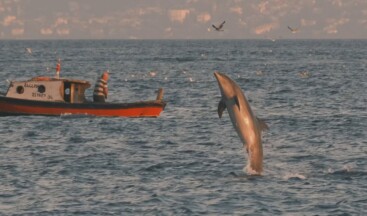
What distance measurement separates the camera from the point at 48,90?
49750mm

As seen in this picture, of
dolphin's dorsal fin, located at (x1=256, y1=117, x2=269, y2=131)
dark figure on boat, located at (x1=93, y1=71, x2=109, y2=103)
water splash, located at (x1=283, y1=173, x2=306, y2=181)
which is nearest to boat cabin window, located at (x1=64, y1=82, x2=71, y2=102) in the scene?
dark figure on boat, located at (x1=93, y1=71, x2=109, y2=103)

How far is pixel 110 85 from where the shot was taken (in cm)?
8644

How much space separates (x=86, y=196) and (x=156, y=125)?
20405mm

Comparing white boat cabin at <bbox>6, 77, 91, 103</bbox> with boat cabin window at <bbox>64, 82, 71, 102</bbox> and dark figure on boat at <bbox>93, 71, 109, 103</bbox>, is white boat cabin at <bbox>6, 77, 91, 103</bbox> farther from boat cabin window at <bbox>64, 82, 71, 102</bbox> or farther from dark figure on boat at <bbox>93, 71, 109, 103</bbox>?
dark figure on boat at <bbox>93, 71, 109, 103</bbox>

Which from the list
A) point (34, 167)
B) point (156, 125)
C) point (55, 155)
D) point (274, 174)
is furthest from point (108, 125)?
point (274, 174)

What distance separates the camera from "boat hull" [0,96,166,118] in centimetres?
4956

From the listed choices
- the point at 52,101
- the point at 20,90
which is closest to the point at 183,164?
the point at 52,101

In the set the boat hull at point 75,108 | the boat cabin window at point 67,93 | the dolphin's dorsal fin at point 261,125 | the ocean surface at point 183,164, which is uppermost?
the dolphin's dorsal fin at point 261,125

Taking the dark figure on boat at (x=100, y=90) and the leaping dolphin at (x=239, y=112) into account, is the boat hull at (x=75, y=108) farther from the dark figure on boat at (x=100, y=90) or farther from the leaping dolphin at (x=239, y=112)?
the leaping dolphin at (x=239, y=112)

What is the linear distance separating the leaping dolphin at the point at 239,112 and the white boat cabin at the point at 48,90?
25937mm

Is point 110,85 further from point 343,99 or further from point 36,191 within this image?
point 36,191

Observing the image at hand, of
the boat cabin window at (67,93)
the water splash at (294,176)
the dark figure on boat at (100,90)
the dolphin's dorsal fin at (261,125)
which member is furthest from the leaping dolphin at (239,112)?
the boat cabin window at (67,93)

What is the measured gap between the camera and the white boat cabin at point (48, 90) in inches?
1953

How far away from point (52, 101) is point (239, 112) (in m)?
26.9
